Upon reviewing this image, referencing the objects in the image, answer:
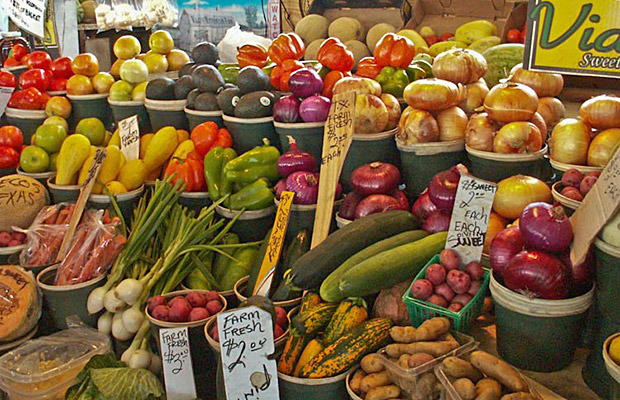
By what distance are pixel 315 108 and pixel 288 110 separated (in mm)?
124

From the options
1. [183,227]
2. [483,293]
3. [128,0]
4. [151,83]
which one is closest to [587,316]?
[483,293]

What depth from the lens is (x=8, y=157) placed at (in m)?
3.22

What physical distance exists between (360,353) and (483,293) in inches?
15.3

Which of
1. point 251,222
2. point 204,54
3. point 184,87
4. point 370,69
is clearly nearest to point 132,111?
point 184,87

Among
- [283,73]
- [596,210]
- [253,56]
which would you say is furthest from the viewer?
[253,56]

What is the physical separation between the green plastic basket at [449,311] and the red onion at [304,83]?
108cm

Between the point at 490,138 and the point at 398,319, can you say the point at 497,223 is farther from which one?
the point at 398,319

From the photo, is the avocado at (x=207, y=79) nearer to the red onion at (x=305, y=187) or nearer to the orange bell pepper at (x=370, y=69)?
the orange bell pepper at (x=370, y=69)

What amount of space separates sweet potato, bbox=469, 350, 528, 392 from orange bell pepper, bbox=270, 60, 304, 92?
173cm

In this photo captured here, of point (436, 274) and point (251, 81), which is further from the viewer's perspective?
point (251, 81)

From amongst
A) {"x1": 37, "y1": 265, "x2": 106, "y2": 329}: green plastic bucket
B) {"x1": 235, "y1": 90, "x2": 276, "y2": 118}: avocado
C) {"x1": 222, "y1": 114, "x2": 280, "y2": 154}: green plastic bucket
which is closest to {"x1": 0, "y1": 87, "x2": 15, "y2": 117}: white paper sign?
{"x1": 37, "y1": 265, "x2": 106, "y2": 329}: green plastic bucket

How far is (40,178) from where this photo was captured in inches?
120

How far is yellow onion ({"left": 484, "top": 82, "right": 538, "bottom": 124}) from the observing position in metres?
1.98

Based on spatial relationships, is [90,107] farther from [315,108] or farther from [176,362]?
[176,362]
